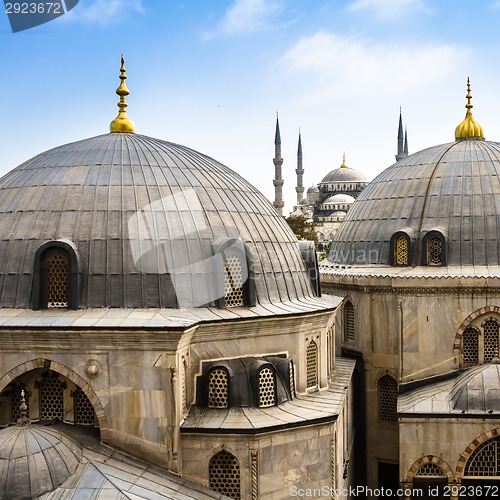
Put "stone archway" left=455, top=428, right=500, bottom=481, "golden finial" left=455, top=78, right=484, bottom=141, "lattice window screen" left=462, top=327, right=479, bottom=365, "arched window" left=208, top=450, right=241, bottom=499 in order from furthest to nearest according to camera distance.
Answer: "golden finial" left=455, top=78, right=484, bottom=141 < "lattice window screen" left=462, top=327, right=479, bottom=365 < "stone archway" left=455, top=428, right=500, bottom=481 < "arched window" left=208, top=450, right=241, bottom=499

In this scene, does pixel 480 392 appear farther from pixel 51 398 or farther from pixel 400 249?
pixel 51 398

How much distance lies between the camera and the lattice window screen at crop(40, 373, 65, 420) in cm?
1499

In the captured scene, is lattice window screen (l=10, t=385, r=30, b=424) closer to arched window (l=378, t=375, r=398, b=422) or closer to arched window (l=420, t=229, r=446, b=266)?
arched window (l=378, t=375, r=398, b=422)

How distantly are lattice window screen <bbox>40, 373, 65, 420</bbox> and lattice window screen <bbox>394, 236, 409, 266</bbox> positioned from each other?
1194 centimetres

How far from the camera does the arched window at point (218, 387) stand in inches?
619

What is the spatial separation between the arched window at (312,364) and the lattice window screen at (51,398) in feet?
20.2

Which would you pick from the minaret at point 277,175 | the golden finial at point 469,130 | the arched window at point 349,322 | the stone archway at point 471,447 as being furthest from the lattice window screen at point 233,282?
the minaret at point 277,175

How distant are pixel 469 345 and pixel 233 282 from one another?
26.8 feet

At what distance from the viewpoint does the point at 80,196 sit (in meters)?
17.0

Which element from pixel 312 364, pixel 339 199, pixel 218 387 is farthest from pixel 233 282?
pixel 339 199

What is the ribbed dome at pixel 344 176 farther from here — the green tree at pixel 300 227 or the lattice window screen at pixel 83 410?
the lattice window screen at pixel 83 410

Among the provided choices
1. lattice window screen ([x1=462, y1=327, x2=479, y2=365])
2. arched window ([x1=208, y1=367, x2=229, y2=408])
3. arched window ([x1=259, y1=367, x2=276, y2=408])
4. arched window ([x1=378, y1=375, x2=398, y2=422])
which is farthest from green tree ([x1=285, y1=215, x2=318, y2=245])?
arched window ([x1=208, y1=367, x2=229, y2=408])

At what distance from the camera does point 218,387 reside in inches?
621

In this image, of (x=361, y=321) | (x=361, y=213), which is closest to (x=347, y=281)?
(x=361, y=321)
